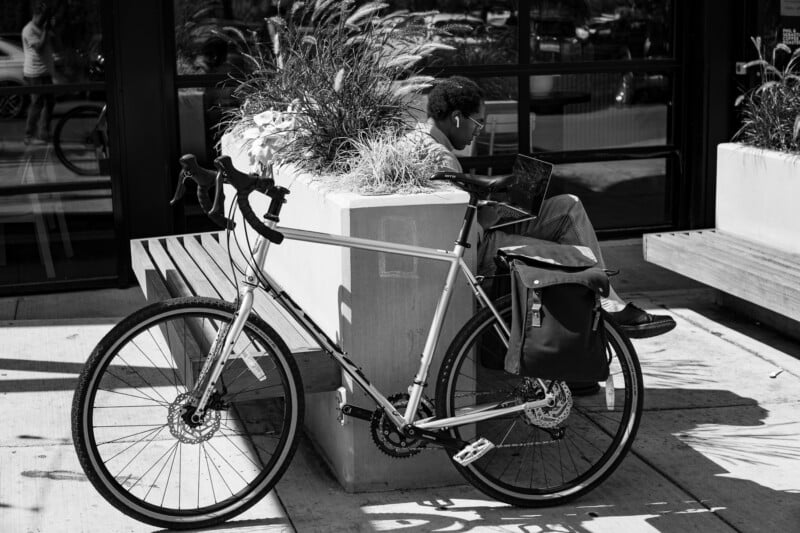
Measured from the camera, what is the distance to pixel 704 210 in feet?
26.4

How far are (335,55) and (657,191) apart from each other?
13.3ft

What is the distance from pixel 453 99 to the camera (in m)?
5.03

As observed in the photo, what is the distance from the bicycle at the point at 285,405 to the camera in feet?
12.8

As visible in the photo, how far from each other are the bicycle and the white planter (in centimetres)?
218

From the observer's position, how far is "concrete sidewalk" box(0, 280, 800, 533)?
4125 mm

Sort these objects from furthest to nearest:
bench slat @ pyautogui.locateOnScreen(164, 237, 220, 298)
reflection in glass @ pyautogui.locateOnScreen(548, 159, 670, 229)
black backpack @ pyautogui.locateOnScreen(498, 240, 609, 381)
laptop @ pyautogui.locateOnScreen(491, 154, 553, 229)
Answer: reflection in glass @ pyautogui.locateOnScreen(548, 159, 670, 229) → bench slat @ pyautogui.locateOnScreen(164, 237, 220, 298) → laptop @ pyautogui.locateOnScreen(491, 154, 553, 229) → black backpack @ pyautogui.locateOnScreen(498, 240, 609, 381)

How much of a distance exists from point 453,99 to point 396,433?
5.20 ft

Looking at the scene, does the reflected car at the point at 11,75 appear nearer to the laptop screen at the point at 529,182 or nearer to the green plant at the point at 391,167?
the green plant at the point at 391,167

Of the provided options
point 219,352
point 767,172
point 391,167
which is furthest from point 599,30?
point 219,352

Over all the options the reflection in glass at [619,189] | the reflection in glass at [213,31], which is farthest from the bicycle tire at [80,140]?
the reflection in glass at [619,189]

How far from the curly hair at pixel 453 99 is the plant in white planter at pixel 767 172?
6.65ft

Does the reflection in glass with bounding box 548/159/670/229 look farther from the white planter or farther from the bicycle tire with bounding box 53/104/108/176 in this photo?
the bicycle tire with bounding box 53/104/108/176

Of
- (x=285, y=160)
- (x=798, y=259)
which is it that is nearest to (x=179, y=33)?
(x=285, y=160)

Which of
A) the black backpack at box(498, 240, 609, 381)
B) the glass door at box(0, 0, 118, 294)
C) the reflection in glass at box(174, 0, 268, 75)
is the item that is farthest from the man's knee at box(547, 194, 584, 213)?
the glass door at box(0, 0, 118, 294)
